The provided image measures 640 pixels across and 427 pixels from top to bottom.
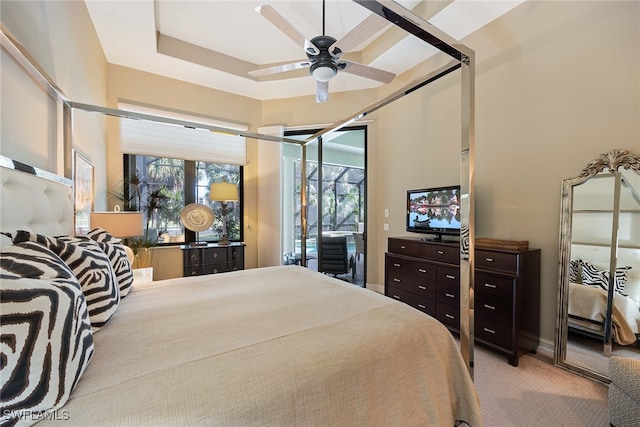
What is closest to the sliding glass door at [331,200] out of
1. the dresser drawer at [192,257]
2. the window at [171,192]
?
the window at [171,192]

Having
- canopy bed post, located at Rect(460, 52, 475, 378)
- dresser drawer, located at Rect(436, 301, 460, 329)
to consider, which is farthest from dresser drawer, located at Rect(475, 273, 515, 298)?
canopy bed post, located at Rect(460, 52, 475, 378)

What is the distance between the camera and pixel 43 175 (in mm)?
1503

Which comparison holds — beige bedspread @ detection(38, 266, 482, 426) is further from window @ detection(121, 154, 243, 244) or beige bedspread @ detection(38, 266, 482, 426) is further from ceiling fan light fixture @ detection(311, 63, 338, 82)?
window @ detection(121, 154, 243, 244)

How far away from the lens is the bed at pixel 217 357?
27.0 inches

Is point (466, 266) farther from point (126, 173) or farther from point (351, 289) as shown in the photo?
point (126, 173)

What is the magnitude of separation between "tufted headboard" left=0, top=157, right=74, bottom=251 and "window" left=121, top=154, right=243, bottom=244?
202 cm

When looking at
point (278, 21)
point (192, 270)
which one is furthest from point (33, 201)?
point (192, 270)

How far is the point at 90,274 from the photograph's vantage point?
1191mm

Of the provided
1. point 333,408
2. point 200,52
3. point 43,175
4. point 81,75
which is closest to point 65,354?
point 333,408

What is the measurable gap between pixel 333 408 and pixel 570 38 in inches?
126

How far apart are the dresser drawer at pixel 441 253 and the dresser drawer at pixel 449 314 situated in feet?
1.44

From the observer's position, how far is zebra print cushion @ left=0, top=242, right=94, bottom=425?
60 cm

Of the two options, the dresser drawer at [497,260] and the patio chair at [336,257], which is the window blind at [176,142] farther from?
the dresser drawer at [497,260]

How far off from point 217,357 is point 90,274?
719mm
